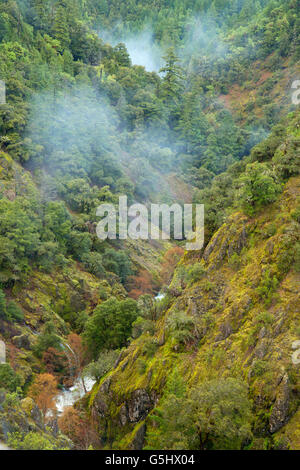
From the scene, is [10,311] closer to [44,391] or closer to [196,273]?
[44,391]

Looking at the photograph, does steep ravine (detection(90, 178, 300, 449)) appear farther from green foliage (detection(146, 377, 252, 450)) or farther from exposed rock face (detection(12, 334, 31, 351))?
exposed rock face (detection(12, 334, 31, 351))

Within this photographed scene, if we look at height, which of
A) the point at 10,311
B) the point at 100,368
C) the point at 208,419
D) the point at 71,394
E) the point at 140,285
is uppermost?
the point at 140,285

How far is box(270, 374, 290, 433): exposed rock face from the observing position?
23.4 m

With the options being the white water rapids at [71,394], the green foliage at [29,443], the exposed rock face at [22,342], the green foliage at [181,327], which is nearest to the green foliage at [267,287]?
the green foliage at [181,327]

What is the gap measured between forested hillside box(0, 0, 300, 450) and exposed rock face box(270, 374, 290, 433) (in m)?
0.06

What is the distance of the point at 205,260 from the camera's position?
35.9 m

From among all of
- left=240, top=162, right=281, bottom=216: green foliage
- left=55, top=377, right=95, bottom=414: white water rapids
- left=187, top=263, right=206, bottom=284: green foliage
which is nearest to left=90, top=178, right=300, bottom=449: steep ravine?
left=187, top=263, right=206, bottom=284: green foliage

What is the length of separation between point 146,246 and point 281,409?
47.3 m

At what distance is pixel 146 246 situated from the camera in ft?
229

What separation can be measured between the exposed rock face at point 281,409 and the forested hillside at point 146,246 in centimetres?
6

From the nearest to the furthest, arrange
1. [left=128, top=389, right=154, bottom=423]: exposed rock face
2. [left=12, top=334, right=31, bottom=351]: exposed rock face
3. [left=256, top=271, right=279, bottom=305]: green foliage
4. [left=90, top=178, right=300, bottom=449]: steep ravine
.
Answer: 1. [left=90, top=178, right=300, bottom=449]: steep ravine
2. [left=256, top=271, right=279, bottom=305]: green foliage
3. [left=128, top=389, right=154, bottom=423]: exposed rock face
4. [left=12, top=334, right=31, bottom=351]: exposed rock face

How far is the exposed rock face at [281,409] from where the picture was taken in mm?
23406

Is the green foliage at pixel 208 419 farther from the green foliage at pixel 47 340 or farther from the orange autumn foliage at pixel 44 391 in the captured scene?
the green foliage at pixel 47 340

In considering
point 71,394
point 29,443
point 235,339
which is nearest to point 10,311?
point 71,394
